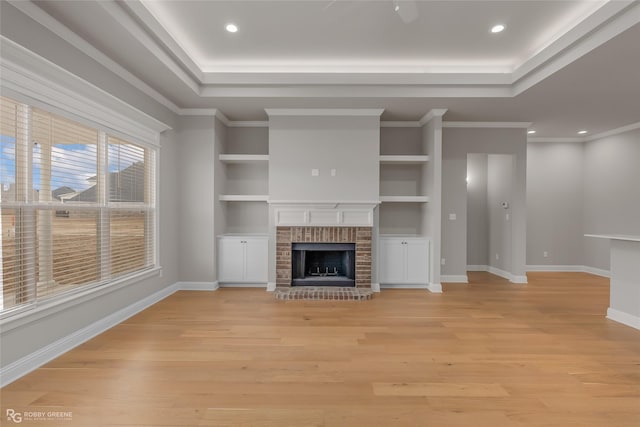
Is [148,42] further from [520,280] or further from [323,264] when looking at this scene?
[520,280]

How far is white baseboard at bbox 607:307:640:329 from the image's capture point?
10.9 feet

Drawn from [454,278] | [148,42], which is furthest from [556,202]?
[148,42]

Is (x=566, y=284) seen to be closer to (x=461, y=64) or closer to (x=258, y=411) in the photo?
(x=461, y=64)

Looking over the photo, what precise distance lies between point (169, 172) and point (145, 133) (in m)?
0.75

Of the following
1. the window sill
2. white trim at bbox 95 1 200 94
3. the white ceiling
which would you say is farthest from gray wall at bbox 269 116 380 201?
the window sill

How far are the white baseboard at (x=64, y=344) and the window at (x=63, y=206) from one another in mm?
388

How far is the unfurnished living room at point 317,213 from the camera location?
85.8 inches

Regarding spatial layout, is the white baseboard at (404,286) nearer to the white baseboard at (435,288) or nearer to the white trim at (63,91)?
the white baseboard at (435,288)

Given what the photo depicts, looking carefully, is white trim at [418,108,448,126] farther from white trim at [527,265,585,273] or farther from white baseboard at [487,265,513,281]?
white trim at [527,265,585,273]

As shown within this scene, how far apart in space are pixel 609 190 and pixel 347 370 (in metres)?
6.48

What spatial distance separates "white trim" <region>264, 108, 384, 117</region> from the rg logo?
405 centimetres

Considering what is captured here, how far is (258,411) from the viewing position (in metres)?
1.90

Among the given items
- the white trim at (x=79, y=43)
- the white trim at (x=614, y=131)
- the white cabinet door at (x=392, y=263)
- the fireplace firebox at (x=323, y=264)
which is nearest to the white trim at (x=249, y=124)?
the white trim at (x=79, y=43)

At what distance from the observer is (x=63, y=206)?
8.93ft
